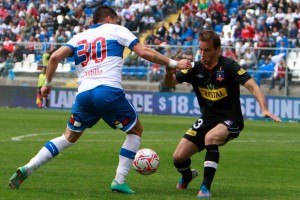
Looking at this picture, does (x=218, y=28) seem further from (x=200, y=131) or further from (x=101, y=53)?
(x=101, y=53)

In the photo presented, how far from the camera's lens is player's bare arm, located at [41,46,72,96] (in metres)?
10.0

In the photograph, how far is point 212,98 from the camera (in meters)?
10.6

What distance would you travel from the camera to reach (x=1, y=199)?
30.1 ft

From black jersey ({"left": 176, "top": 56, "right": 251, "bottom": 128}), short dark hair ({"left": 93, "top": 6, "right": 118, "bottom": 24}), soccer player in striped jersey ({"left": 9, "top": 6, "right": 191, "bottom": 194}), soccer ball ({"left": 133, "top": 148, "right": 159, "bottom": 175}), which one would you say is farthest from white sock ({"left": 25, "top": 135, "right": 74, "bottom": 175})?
black jersey ({"left": 176, "top": 56, "right": 251, "bottom": 128})

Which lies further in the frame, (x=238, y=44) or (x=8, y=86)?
(x=8, y=86)

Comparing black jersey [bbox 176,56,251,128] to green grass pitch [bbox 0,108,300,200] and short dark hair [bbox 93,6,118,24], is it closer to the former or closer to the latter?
→ green grass pitch [bbox 0,108,300,200]

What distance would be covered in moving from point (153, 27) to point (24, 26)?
8.14 meters

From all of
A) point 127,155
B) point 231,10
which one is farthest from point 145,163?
point 231,10

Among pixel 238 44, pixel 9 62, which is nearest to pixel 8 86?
pixel 9 62

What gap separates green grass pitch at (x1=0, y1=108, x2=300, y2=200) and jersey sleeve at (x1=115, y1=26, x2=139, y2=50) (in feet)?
5.87

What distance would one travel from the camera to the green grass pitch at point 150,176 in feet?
33.4

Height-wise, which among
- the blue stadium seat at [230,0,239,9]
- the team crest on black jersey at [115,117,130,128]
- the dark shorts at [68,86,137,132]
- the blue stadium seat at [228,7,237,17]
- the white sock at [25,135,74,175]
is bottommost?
the blue stadium seat at [228,7,237,17]

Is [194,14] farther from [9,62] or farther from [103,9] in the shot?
[103,9]

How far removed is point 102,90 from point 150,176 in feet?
8.43
